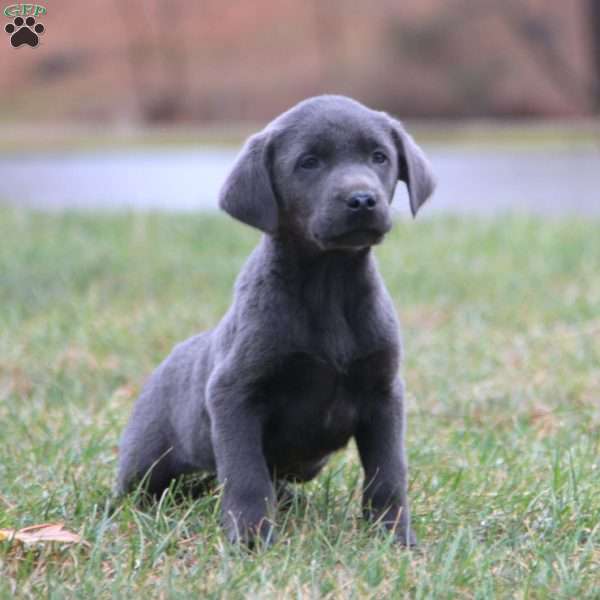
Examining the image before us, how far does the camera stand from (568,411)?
5273mm

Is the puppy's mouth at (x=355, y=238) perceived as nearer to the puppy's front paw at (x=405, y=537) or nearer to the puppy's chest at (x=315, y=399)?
the puppy's chest at (x=315, y=399)

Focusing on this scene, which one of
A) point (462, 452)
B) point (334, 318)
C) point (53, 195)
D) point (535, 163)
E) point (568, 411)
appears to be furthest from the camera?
point (535, 163)

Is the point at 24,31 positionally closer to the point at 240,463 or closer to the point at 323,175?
the point at 323,175

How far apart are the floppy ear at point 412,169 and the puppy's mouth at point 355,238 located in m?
0.30

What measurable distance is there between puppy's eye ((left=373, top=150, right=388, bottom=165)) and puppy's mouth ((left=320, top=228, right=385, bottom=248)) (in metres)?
0.26

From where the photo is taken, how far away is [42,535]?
11.3 feet

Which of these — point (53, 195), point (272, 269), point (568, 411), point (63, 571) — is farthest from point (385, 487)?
point (53, 195)

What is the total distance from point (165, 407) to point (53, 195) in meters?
11.6

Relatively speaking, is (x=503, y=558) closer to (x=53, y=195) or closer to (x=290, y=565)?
(x=290, y=565)

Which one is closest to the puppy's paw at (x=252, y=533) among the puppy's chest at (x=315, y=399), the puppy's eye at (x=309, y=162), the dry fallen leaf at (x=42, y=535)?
the puppy's chest at (x=315, y=399)

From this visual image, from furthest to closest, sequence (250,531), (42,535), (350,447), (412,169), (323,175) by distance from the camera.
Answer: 1. (350,447)
2. (412,169)
3. (323,175)
4. (250,531)
5. (42,535)

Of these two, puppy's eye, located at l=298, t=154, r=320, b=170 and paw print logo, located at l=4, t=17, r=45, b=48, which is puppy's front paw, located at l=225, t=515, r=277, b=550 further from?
paw print logo, located at l=4, t=17, r=45, b=48

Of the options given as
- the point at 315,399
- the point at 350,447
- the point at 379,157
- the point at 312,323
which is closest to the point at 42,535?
the point at 315,399

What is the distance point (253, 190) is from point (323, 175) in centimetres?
23
